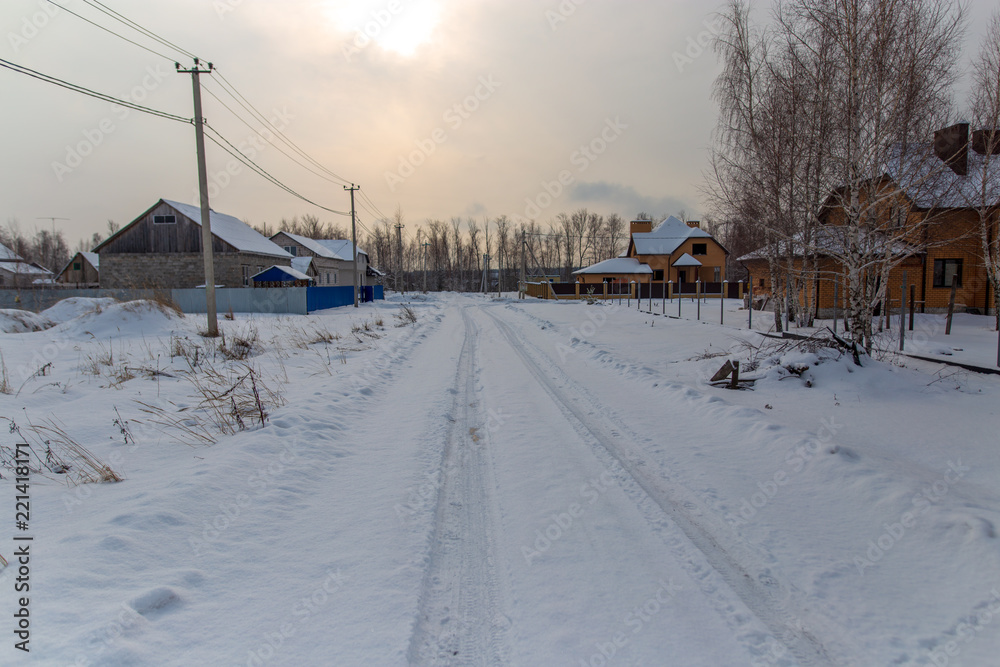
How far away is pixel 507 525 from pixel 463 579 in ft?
2.55

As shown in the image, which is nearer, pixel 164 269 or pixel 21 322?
pixel 21 322

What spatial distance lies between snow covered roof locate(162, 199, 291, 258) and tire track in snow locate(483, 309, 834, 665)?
119 ft

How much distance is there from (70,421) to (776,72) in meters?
16.8

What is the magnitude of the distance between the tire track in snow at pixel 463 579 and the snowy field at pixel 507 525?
0.02 metres

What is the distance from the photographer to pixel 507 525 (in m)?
3.92

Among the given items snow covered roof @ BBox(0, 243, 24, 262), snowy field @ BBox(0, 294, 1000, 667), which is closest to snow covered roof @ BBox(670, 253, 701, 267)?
snowy field @ BBox(0, 294, 1000, 667)

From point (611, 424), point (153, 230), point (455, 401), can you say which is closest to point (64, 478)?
A: point (455, 401)

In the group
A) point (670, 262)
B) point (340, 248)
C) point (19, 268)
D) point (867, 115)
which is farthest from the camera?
point (340, 248)

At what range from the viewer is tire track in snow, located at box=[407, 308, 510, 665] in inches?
102

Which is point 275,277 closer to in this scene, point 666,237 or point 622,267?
point 622,267

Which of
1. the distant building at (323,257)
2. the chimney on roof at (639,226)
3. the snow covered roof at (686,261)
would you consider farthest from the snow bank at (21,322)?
the chimney on roof at (639,226)

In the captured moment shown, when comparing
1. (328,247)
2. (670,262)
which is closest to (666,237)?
(670,262)

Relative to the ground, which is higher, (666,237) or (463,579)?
(666,237)

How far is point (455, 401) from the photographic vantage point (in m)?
7.95
